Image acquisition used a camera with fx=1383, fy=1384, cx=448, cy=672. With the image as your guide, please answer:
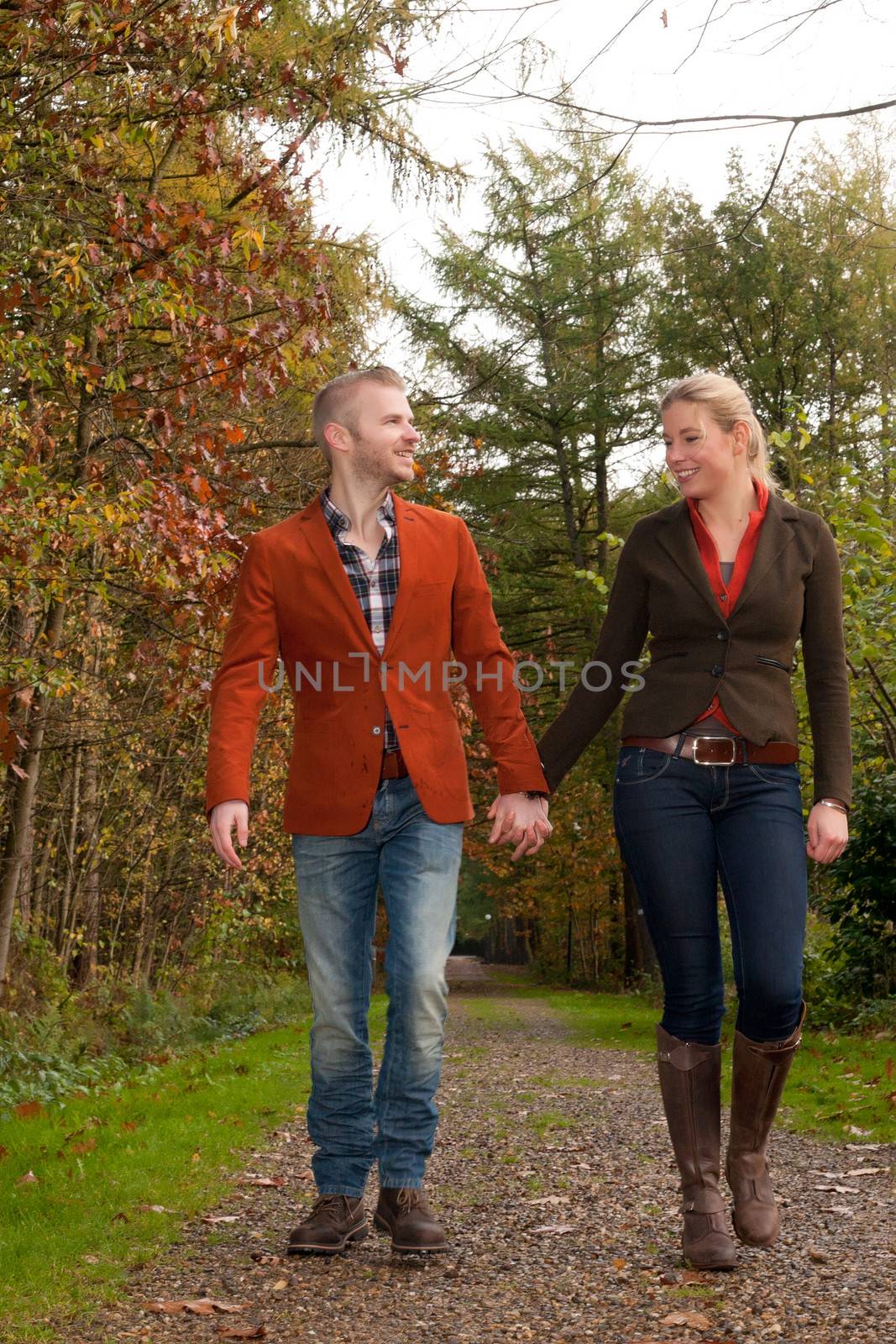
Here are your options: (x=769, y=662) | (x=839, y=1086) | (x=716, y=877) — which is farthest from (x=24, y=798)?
(x=769, y=662)

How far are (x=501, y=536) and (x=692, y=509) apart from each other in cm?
1677

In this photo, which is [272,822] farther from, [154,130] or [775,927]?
[775,927]

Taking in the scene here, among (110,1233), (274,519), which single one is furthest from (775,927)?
(274,519)

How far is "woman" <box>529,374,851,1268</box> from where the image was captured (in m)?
3.77

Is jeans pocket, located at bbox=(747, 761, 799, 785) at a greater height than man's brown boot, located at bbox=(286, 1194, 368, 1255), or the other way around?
jeans pocket, located at bbox=(747, 761, 799, 785)

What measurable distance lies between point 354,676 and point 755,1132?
1727 millimetres

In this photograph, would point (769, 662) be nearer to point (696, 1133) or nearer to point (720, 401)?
point (720, 401)

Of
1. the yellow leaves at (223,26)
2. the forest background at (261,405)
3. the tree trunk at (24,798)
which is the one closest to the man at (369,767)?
the forest background at (261,405)

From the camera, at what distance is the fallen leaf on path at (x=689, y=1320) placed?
127 inches

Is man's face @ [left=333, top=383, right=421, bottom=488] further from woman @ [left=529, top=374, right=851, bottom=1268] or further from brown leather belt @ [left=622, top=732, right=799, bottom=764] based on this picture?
brown leather belt @ [left=622, top=732, right=799, bottom=764]

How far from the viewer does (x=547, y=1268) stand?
3.91m

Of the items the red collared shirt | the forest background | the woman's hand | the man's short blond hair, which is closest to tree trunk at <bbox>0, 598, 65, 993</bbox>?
the forest background

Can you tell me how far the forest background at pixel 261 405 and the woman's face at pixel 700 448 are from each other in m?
1.20

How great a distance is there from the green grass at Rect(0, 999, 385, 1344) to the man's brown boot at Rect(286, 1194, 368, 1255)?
0.46m
